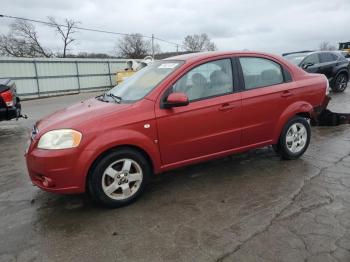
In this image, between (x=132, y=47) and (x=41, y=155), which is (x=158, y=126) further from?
(x=132, y=47)

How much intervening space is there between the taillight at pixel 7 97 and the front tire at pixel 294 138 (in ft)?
20.0

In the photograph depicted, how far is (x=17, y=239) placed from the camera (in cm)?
335

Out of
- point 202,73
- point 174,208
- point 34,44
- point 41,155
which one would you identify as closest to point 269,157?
point 202,73

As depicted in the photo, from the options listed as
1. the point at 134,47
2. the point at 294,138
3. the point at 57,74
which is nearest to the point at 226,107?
the point at 294,138

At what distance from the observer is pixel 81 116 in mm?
3906

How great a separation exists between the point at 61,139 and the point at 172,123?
4.12 feet

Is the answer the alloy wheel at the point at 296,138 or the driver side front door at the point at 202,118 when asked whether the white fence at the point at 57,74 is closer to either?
A: the driver side front door at the point at 202,118

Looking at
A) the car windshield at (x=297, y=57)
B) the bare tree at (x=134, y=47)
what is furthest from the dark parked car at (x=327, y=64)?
the bare tree at (x=134, y=47)

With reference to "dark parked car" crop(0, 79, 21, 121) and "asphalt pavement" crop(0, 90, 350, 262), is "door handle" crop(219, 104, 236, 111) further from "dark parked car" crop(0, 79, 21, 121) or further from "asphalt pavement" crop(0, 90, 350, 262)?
"dark parked car" crop(0, 79, 21, 121)

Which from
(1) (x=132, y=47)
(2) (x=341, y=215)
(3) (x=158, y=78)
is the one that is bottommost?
(2) (x=341, y=215)

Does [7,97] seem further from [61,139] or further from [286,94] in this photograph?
[286,94]

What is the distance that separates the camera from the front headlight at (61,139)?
3.65 metres

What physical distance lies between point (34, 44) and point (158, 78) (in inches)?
2211

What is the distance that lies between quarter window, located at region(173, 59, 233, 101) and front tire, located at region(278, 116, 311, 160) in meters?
1.19
